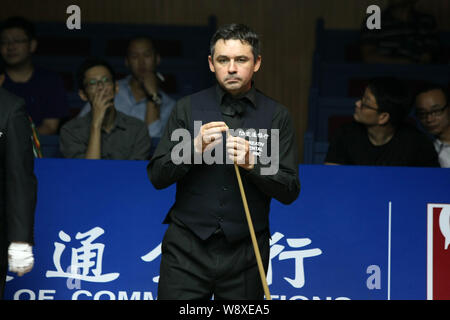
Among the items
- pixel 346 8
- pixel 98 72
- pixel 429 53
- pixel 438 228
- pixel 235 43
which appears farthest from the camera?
pixel 346 8

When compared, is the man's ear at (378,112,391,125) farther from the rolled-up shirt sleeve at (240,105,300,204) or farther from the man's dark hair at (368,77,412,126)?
the rolled-up shirt sleeve at (240,105,300,204)

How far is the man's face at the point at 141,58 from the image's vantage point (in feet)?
17.6

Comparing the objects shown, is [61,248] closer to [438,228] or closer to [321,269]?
[321,269]

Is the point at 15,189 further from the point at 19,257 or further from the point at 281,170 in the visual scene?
the point at 281,170

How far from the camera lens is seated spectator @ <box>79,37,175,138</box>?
17.4 feet

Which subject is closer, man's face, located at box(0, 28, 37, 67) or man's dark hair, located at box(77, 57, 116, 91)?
man's dark hair, located at box(77, 57, 116, 91)

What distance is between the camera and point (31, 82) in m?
5.34

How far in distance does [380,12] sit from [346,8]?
827mm

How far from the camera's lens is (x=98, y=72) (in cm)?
468

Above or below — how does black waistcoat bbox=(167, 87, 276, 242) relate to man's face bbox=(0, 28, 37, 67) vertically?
below

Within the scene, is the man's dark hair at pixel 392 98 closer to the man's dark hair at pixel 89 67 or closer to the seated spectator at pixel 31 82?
the man's dark hair at pixel 89 67

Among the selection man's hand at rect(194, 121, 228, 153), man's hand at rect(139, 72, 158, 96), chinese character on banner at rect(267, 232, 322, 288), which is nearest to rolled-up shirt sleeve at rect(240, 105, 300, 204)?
man's hand at rect(194, 121, 228, 153)

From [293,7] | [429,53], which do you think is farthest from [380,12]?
[293,7]

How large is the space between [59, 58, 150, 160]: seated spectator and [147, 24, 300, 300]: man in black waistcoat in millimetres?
1773
